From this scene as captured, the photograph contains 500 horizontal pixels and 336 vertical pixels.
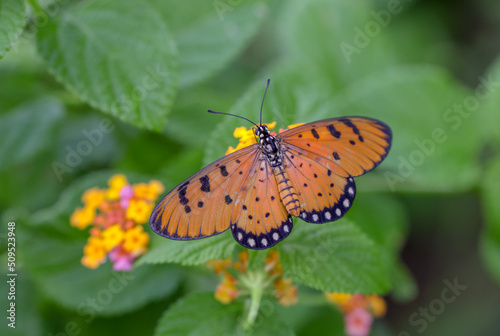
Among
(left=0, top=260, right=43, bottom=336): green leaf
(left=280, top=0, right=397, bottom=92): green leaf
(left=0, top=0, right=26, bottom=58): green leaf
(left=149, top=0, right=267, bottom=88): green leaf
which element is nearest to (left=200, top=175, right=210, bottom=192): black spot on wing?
(left=0, top=0, right=26, bottom=58): green leaf

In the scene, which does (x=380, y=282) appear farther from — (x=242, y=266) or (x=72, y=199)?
(x=72, y=199)

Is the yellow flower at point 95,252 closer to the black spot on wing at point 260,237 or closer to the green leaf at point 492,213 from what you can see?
the black spot on wing at point 260,237

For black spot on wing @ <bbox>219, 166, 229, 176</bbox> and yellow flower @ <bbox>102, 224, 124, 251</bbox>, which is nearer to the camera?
black spot on wing @ <bbox>219, 166, 229, 176</bbox>

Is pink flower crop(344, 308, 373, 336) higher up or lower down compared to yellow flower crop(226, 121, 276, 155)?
lower down

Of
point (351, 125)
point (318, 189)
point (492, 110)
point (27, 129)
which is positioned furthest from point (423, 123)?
point (27, 129)

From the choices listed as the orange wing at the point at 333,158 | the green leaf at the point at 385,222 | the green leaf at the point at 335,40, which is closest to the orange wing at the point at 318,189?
the orange wing at the point at 333,158

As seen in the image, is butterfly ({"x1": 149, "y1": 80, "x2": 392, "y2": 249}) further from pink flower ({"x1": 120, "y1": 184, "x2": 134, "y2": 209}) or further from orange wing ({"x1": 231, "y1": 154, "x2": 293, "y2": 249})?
pink flower ({"x1": 120, "y1": 184, "x2": 134, "y2": 209})

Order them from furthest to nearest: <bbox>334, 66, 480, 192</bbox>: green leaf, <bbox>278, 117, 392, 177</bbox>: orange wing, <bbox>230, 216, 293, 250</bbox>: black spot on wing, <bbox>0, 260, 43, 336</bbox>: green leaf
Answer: <bbox>334, 66, 480, 192</bbox>: green leaf, <bbox>0, 260, 43, 336</bbox>: green leaf, <bbox>278, 117, 392, 177</bbox>: orange wing, <bbox>230, 216, 293, 250</bbox>: black spot on wing

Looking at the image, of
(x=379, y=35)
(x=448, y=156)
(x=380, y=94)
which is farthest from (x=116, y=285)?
(x=379, y=35)
